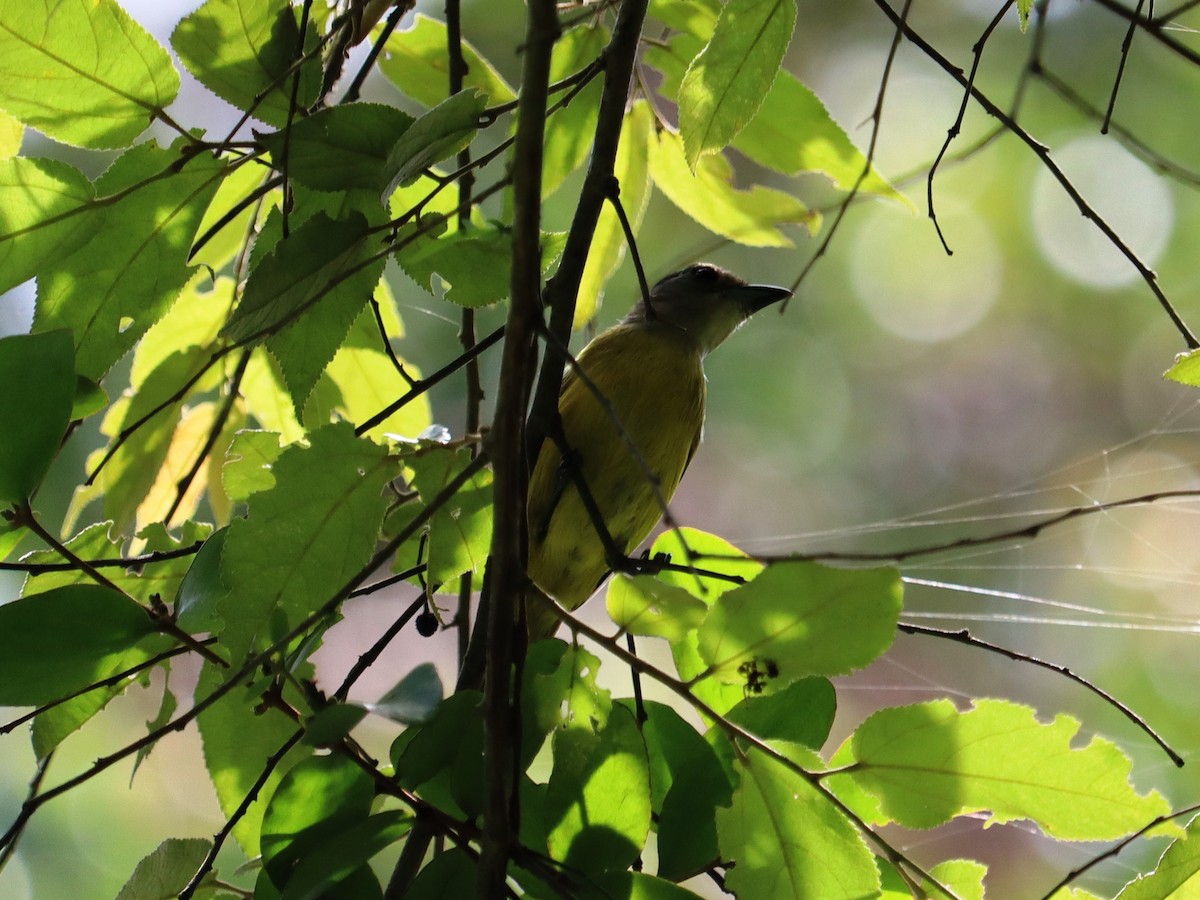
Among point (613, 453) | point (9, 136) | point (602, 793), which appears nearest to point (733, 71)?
point (602, 793)

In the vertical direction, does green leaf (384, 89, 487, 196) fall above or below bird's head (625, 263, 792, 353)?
below

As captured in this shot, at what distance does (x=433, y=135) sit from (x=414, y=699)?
1.50ft

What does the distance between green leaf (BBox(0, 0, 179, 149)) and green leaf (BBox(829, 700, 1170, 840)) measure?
0.90 meters

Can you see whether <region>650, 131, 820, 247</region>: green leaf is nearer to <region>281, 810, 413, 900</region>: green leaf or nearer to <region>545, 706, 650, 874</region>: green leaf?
<region>545, 706, 650, 874</region>: green leaf

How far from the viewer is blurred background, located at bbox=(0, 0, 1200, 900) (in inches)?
179

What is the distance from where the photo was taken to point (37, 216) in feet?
3.56

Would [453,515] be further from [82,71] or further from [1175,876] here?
[1175,876]

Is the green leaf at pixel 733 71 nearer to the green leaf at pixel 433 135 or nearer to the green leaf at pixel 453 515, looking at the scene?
the green leaf at pixel 433 135

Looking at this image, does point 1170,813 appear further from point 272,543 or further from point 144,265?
point 144,265

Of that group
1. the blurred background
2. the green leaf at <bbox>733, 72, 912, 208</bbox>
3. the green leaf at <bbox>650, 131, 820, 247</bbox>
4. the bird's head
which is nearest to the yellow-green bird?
the bird's head

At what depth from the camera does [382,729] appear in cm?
511

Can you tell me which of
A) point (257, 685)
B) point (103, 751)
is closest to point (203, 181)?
point (257, 685)

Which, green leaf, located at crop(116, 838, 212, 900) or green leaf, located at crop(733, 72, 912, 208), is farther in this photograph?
green leaf, located at crop(733, 72, 912, 208)

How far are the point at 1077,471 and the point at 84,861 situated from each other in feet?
16.1
